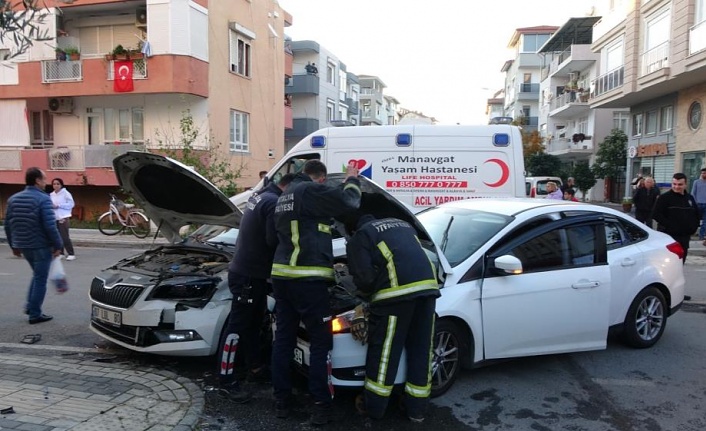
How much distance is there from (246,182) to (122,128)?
5.07 m

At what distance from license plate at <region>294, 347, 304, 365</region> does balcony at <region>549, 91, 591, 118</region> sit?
119 feet

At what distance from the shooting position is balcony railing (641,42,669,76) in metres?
19.8

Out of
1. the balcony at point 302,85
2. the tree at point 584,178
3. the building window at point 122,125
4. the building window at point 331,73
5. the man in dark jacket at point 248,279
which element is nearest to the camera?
the man in dark jacket at point 248,279

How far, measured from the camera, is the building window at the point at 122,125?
66.0ft

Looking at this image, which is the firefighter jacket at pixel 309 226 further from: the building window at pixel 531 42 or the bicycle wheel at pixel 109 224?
the building window at pixel 531 42

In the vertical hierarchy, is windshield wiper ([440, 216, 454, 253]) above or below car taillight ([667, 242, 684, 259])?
above

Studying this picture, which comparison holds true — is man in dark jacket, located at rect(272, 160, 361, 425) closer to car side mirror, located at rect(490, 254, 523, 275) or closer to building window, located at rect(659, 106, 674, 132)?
car side mirror, located at rect(490, 254, 523, 275)

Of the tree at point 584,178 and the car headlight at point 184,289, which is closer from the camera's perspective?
the car headlight at point 184,289

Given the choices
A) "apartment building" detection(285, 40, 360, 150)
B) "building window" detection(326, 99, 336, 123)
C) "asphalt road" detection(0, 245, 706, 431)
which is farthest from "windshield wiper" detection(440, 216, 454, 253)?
"building window" detection(326, 99, 336, 123)

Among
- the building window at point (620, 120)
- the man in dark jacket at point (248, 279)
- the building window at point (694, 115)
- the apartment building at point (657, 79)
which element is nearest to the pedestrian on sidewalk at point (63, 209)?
the man in dark jacket at point (248, 279)

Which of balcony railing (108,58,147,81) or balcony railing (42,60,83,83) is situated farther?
balcony railing (42,60,83,83)

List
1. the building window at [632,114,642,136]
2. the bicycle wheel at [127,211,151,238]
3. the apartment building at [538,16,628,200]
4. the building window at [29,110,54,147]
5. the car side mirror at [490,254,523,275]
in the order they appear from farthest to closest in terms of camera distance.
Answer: the apartment building at [538,16,628,200], the building window at [632,114,642,136], the building window at [29,110,54,147], the bicycle wheel at [127,211,151,238], the car side mirror at [490,254,523,275]

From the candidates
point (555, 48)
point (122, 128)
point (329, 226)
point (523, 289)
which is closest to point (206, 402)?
point (329, 226)

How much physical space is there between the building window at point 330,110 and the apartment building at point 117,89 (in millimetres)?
18200
